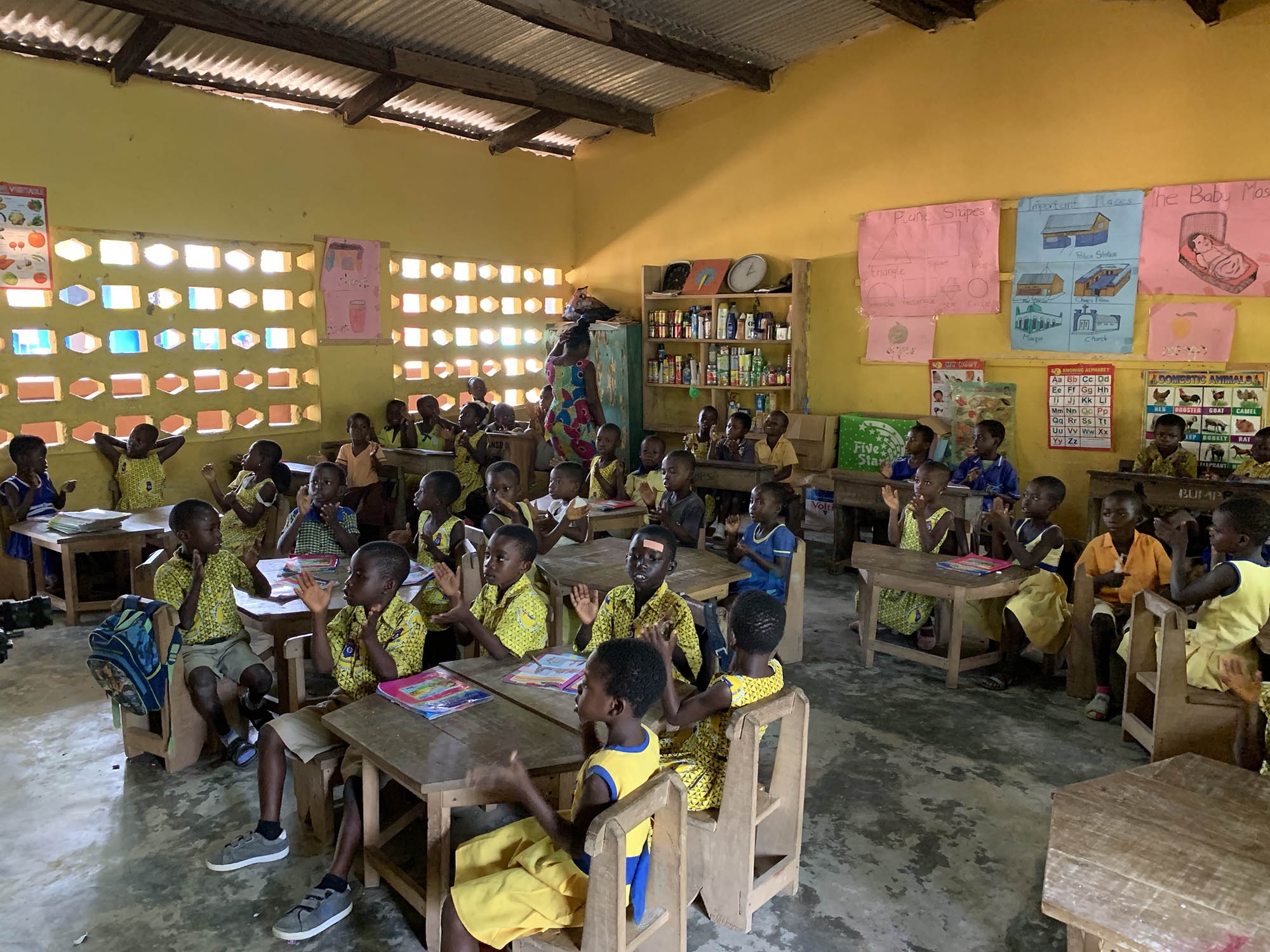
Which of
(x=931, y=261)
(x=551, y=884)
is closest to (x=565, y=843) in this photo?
(x=551, y=884)

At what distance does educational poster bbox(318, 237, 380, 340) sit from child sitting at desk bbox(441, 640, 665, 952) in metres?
6.88

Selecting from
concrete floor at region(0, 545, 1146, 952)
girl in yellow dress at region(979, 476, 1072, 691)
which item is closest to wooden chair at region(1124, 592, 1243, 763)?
concrete floor at region(0, 545, 1146, 952)

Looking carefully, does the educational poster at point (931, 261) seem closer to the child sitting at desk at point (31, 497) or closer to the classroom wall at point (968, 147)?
the classroom wall at point (968, 147)

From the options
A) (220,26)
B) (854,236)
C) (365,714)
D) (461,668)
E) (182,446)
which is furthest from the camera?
(854,236)

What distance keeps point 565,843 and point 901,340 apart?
6.76 m

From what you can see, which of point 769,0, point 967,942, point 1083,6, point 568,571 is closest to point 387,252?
point 769,0

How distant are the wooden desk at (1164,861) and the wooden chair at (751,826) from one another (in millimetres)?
722

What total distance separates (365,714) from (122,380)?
5799 mm

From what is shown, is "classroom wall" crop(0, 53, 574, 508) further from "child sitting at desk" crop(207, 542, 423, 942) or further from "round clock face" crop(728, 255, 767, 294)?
"child sitting at desk" crop(207, 542, 423, 942)

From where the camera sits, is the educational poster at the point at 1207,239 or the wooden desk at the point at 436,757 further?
the educational poster at the point at 1207,239

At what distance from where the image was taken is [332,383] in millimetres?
8312

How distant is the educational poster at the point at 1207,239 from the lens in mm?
6227

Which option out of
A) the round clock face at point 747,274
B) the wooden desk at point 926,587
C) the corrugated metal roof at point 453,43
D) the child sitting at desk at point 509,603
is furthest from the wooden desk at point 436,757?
the round clock face at point 747,274

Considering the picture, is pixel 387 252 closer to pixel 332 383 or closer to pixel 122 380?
pixel 332 383
